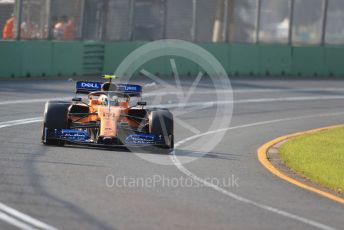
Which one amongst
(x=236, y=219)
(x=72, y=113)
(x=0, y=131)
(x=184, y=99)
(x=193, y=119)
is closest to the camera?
(x=236, y=219)

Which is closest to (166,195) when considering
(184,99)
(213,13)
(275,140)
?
(275,140)

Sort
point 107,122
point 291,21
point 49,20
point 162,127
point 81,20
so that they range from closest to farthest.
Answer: point 107,122 < point 162,127 < point 49,20 < point 81,20 < point 291,21

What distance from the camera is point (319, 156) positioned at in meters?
15.0

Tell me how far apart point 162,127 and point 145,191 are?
152 inches

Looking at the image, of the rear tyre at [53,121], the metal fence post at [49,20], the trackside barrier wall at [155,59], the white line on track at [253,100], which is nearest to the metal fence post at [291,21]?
the trackside barrier wall at [155,59]

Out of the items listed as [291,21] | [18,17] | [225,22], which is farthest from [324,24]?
[18,17]

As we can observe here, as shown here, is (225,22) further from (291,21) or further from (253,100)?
(253,100)

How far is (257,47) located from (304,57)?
2465 millimetres

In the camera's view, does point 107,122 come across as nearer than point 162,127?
Yes

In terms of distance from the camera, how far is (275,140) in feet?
58.5

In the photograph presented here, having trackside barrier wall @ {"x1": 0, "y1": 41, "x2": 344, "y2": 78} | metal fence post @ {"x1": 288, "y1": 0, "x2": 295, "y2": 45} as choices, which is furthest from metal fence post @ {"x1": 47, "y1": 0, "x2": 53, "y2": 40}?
metal fence post @ {"x1": 288, "y1": 0, "x2": 295, "y2": 45}

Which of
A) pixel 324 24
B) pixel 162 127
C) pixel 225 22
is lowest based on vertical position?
pixel 162 127

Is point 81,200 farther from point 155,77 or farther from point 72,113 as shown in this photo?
point 155,77

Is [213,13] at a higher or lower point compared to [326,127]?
higher
